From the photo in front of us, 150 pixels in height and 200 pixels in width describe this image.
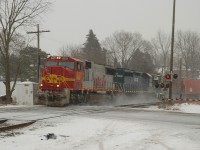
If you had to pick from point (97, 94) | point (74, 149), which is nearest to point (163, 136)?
point (74, 149)

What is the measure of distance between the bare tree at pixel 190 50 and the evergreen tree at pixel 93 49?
95.3 feet

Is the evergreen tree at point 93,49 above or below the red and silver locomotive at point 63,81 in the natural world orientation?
above

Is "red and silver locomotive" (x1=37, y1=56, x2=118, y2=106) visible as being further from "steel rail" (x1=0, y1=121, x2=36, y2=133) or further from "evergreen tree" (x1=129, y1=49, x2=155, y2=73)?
"evergreen tree" (x1=129, y1=49, x2=155, y2=73)

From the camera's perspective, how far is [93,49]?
9531 cm

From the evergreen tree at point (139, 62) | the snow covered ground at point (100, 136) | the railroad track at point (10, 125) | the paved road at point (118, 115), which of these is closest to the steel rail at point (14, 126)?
the railroad track at point (10, 125)

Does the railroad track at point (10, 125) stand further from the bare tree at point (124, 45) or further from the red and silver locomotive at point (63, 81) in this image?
the bare tree at point (124, 45)

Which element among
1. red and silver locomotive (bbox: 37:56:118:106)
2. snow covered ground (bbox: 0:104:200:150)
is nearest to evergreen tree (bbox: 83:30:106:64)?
red and silver locomotive (bbox: 37:56:118:106)

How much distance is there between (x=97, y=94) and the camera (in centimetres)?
3186

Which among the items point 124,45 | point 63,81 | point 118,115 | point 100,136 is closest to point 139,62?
point 124,45

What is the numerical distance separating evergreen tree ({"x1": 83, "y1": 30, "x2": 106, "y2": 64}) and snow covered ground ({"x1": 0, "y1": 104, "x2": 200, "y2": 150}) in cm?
7103

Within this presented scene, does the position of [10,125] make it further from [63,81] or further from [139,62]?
[139,62]

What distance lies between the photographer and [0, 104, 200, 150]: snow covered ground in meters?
10.7

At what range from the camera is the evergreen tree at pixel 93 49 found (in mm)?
87062

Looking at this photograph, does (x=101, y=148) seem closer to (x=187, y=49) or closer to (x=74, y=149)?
(x=74, y=149)
